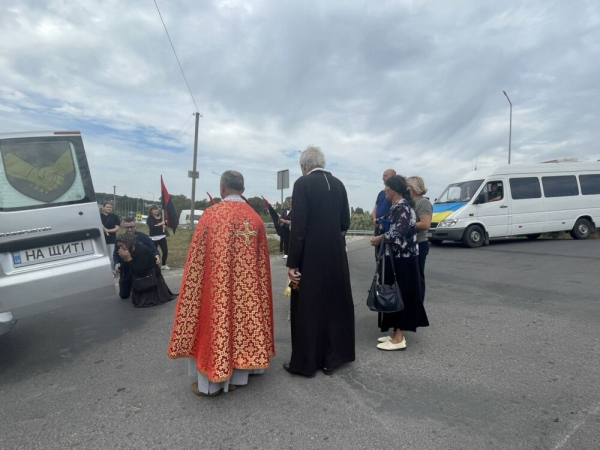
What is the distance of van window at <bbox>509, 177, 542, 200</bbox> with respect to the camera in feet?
39.5

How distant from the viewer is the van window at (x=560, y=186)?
493 inches

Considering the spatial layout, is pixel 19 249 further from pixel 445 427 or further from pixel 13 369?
pixel 445 427

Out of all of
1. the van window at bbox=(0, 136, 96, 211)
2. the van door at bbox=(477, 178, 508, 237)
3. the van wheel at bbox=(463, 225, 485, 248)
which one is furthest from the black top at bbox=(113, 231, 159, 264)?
the van door at bbox=(477, 178, 508, 237)

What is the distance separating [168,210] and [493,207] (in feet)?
31.4

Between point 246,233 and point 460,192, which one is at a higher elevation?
point 460,192

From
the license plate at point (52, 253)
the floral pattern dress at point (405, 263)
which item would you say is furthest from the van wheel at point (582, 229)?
the license plate at point (52, 253)

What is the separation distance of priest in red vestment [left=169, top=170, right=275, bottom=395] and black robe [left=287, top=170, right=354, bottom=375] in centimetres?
36

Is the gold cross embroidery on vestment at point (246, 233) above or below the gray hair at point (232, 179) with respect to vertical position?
below

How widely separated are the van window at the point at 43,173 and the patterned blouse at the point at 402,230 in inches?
120

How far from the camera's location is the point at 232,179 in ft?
10.2

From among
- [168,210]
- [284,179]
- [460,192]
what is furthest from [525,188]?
[168,210]

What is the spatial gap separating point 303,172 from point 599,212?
46.9 feet

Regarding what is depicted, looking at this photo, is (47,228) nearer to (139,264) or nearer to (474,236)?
(139,264)

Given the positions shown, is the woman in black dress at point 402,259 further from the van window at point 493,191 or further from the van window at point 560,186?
the van window at point 560,186
